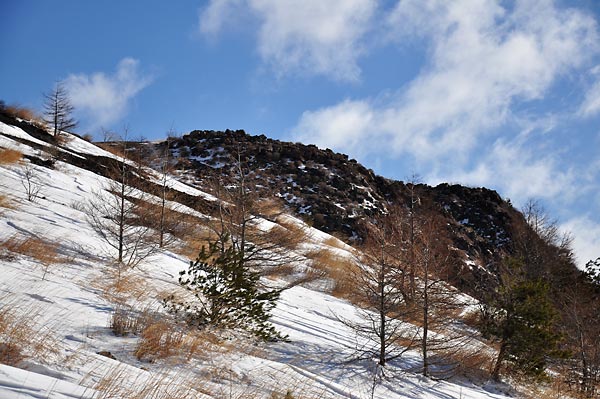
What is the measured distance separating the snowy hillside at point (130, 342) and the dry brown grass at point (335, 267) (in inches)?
99.9

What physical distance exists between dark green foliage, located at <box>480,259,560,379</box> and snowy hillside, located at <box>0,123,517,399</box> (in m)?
0.91

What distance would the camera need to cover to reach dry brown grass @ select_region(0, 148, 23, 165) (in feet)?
49.7

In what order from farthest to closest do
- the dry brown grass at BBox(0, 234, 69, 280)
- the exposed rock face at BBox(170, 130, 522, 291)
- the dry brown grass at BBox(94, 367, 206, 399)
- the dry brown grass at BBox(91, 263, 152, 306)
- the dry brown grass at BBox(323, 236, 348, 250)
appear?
1. the exposed rock face at BBox(170, 130, 522, 291)
2. the dry brown grass at BBox(323, 236, 348, 250)
3. the dry brown grass at BBox(0, 234, 69, 280)
4. the dry brown grass at BBox(91, 263, 152, 306)
5. the dry brown grass at BBox(94, 367, 206, 399)

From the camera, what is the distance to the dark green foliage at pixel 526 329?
30.5 ft

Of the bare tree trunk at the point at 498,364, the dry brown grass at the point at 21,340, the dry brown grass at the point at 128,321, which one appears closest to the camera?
the dry brown grass at the point at 21,340

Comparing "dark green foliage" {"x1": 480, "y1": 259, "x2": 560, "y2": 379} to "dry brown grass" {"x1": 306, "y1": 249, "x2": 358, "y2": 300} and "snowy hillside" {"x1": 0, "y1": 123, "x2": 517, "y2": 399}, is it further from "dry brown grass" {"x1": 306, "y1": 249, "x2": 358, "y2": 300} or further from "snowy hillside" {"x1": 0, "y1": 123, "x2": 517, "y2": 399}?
"dry brown grass" {"x1": 306, "y1": 249, "x2": 358, "y2": 300}

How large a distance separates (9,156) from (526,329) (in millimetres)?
19812

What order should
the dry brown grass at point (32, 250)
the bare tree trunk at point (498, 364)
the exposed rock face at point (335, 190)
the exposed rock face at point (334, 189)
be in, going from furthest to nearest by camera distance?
the exposed rock face at point (335, 190)
the exposed rock face at point (334, 189)
the bare tree trunk at point (498, 364)
the dry brown grass at point (32, 250)

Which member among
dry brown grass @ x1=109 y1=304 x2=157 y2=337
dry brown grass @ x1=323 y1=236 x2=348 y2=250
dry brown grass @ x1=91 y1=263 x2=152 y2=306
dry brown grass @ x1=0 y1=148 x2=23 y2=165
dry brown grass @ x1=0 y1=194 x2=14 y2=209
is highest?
dry brown grass @ x1=323 y1=236 x2=348 y2=250

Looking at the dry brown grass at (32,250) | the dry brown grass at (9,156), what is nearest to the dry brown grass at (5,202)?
the dry brown grass at (32,250)

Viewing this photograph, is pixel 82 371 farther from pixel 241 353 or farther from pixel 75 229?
pixel 75 229

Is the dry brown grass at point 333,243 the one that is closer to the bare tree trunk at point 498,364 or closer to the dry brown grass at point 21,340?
the bare tree trunk at point 498,364

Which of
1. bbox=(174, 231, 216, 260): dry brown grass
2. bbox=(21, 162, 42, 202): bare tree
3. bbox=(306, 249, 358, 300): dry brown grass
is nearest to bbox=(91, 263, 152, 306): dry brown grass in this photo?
bbox=(174, 231, 216, 260): dry brown grass

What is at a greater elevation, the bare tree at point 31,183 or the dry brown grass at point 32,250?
the bare tree at point 31,183
